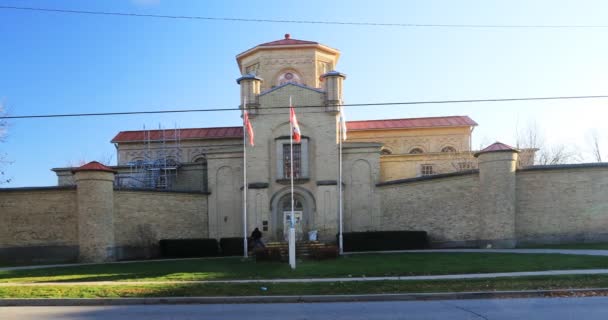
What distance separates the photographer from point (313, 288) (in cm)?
1375

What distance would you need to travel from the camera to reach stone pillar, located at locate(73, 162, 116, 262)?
27531 mm

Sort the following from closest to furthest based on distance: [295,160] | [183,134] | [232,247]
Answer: [232,247]
[295,160]
[183,134]

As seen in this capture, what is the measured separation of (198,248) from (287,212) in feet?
21.8

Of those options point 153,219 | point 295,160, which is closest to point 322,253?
point 295,160

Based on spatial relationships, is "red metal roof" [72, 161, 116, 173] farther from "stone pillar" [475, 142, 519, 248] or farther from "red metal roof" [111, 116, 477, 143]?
"stone pillar" [475, 142, 519, 248]

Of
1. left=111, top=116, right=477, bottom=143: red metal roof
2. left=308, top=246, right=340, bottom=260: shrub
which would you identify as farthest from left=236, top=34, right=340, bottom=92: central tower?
left=308, top=246, right=340, bottom=260: shrub

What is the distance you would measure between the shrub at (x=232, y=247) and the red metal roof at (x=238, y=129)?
15.0 m

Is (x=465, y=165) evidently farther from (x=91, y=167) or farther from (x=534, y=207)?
(x=91, y=167)

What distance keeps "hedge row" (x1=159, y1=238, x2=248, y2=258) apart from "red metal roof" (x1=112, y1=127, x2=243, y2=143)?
49.8 feet

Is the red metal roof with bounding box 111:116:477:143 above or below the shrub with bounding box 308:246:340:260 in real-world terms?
above

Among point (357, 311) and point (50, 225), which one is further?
point (50, 225)

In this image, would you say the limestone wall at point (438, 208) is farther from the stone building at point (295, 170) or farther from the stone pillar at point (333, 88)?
the stone pillar at point (333, 88)

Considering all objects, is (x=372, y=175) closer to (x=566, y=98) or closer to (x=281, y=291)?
(x=566, y=98)

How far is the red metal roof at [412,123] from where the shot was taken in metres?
44.1
